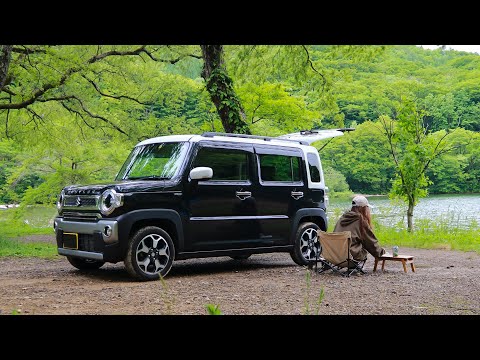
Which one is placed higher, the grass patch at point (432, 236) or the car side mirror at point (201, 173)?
the car side mirror at point (201, 173)

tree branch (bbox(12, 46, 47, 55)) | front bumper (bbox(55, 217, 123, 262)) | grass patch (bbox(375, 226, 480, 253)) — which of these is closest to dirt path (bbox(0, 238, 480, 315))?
front bumper (bbox(55, 217, 123, 262))

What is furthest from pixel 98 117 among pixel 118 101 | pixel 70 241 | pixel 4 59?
pixel 70 241

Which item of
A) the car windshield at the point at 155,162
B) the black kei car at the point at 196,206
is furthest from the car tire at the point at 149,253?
the car windshield at the point at 155,162

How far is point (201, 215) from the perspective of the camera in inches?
366

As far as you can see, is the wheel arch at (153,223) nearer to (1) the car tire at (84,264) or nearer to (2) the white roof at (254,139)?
(2) the white roof at (254,139)

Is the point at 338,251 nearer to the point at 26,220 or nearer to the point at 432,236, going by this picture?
the point at 432,236

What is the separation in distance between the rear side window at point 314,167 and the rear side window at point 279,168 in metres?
0.34

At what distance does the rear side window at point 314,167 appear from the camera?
11336mm

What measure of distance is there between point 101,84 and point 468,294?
61.1 feet

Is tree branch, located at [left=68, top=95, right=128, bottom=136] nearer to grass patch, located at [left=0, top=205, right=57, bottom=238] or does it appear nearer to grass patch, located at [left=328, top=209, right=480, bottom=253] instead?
grass patch, located at [left=0, top=205, right=57, bottom=238]

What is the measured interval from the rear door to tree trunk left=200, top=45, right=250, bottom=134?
5.04 meters

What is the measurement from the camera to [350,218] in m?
9.80
